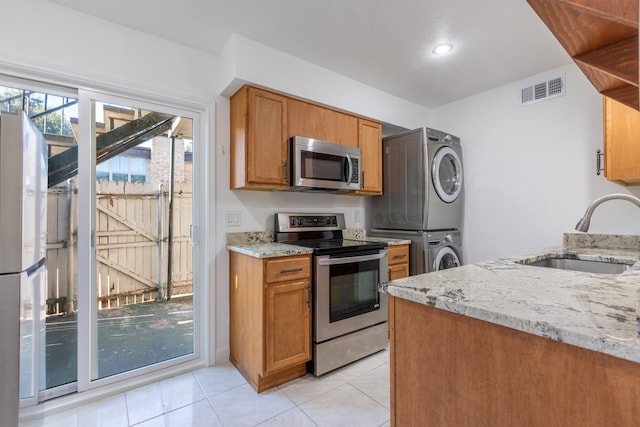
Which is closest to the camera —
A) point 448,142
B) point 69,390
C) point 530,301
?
point 530,301

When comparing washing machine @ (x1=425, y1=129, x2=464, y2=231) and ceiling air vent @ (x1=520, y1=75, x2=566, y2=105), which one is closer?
ceiling air vent @ (x1=520, y1=75, x2=566, y2=105)

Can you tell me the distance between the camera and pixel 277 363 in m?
1.97

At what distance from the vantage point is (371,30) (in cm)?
206

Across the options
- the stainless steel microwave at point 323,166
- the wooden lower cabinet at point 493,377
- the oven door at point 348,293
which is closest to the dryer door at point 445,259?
the oven door at point 348,293

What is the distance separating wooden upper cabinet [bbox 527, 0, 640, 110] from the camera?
570 millimetres

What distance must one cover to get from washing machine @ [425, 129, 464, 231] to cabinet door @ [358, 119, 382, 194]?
1.60 ft

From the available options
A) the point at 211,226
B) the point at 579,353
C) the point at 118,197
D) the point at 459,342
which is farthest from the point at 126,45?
the point at 579,353

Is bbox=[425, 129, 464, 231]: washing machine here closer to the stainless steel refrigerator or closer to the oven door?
the oven door

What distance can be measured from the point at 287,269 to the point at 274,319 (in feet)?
1.12

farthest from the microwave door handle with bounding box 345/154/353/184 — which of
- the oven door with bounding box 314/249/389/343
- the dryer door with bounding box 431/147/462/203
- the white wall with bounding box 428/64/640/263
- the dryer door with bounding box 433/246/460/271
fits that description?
the white wall with bounding box 428/64/640/263

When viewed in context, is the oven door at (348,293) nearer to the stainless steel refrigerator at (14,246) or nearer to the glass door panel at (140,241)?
the glass door panel at (140,241)

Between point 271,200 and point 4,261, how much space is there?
1710 mm

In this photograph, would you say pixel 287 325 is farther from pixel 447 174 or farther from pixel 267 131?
pixel 447 174

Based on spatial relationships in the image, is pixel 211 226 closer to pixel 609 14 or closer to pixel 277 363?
pixel 277 363
